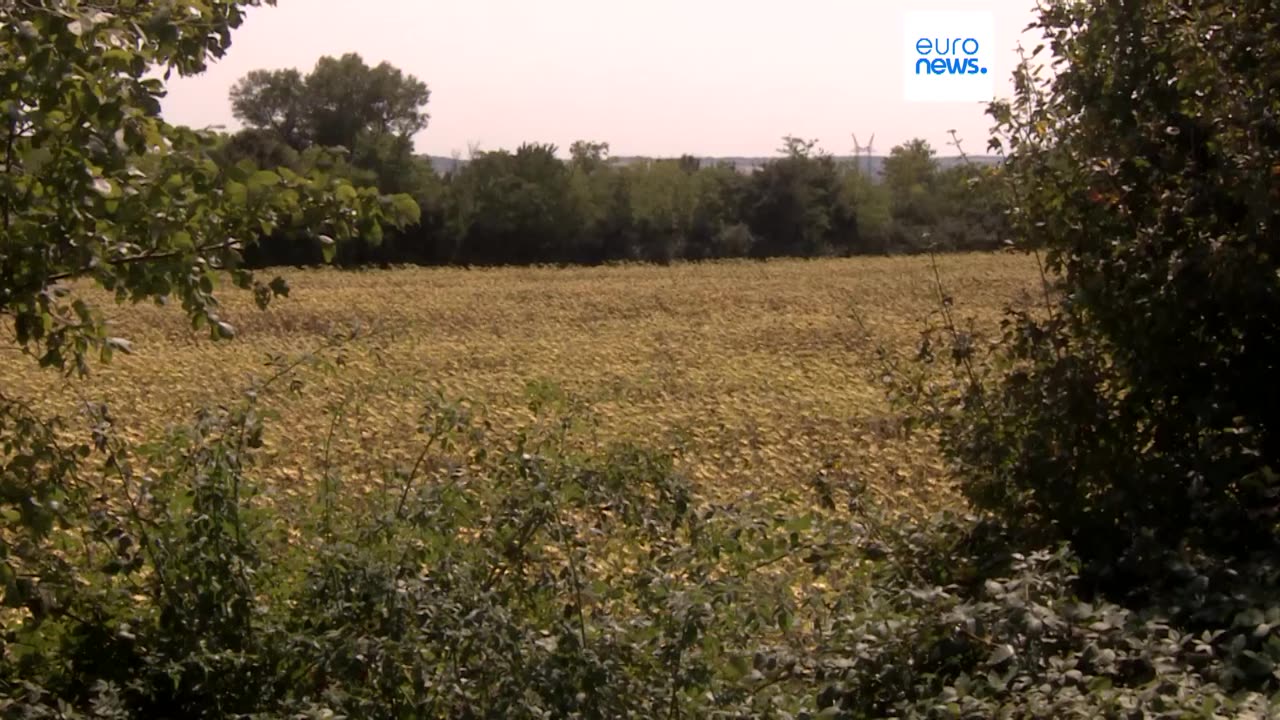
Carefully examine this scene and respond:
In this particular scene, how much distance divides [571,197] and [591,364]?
73.6ft

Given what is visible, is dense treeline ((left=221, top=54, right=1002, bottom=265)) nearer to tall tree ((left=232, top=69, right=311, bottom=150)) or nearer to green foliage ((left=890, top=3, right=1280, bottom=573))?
tall tree ((left=232, top=69, right=311, bottom=150))

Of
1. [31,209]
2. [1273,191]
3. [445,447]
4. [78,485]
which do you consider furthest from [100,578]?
[1273,191]

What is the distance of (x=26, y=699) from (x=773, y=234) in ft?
120

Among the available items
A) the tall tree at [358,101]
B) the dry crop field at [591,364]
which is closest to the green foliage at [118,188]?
the dry crop field at [591,364]

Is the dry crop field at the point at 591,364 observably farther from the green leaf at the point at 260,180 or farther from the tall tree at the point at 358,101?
the tall tree at the point at 358,101

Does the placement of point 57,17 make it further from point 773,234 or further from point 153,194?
point 773,234

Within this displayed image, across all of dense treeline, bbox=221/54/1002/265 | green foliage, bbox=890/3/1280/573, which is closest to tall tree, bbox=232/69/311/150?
dense treeline, bbox=221/54/1002/265

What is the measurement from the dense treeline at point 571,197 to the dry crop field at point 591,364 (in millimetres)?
4467

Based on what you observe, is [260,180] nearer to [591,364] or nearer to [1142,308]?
[1142,308]

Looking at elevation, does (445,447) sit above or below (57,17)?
below

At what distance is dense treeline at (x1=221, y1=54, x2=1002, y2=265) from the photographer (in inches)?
1396

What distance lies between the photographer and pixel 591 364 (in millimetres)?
15812

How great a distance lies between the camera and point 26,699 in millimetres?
4332

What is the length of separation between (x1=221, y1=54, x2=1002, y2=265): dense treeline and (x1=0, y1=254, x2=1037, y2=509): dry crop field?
4467 millimetres
